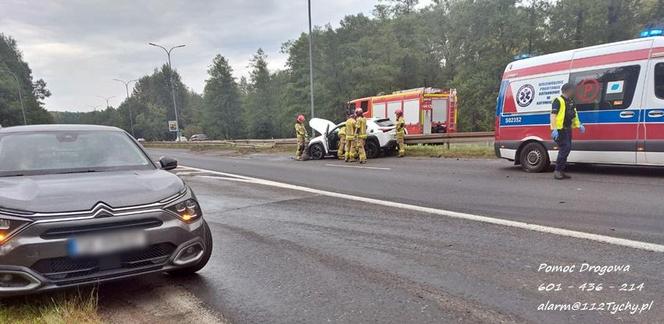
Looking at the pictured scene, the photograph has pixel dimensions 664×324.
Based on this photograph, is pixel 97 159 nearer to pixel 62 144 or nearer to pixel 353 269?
pixel 62 144

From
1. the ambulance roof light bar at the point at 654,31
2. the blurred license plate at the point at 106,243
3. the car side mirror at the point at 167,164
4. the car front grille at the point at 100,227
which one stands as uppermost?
the ambulance roof light bar at the point at 654,31

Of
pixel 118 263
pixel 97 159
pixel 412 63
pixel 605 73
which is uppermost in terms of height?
pixel 412 63

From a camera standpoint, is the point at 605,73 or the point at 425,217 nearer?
the point at 425,217

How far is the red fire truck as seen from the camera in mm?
23812

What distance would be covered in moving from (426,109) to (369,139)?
794 centimetres

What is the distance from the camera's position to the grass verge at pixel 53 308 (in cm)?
315

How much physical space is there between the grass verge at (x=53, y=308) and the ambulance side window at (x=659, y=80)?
934 cm

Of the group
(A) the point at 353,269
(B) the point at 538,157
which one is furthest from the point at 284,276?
(B) the point at 538,157

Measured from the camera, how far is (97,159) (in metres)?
4.55

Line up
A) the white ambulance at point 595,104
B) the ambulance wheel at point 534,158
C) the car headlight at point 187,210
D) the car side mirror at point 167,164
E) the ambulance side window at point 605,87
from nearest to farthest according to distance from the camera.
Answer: the car headlight at point 187,210 → the car side mirror at point 167,164 → the white ambulance at point 595,104 → the ambulance side window at point 605,87 → the ambulance wheel at point 534,158

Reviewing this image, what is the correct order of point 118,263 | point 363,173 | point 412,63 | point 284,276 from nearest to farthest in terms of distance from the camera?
point 118,263
point 284,276
point 363,173
point 412,63

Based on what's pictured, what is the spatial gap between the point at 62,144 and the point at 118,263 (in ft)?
6.34

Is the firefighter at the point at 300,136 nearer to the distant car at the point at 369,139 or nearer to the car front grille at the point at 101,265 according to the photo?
the distant car at the point at 369,139

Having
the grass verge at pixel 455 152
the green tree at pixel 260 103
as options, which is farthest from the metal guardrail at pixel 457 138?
the green tree at pixel 260 103
